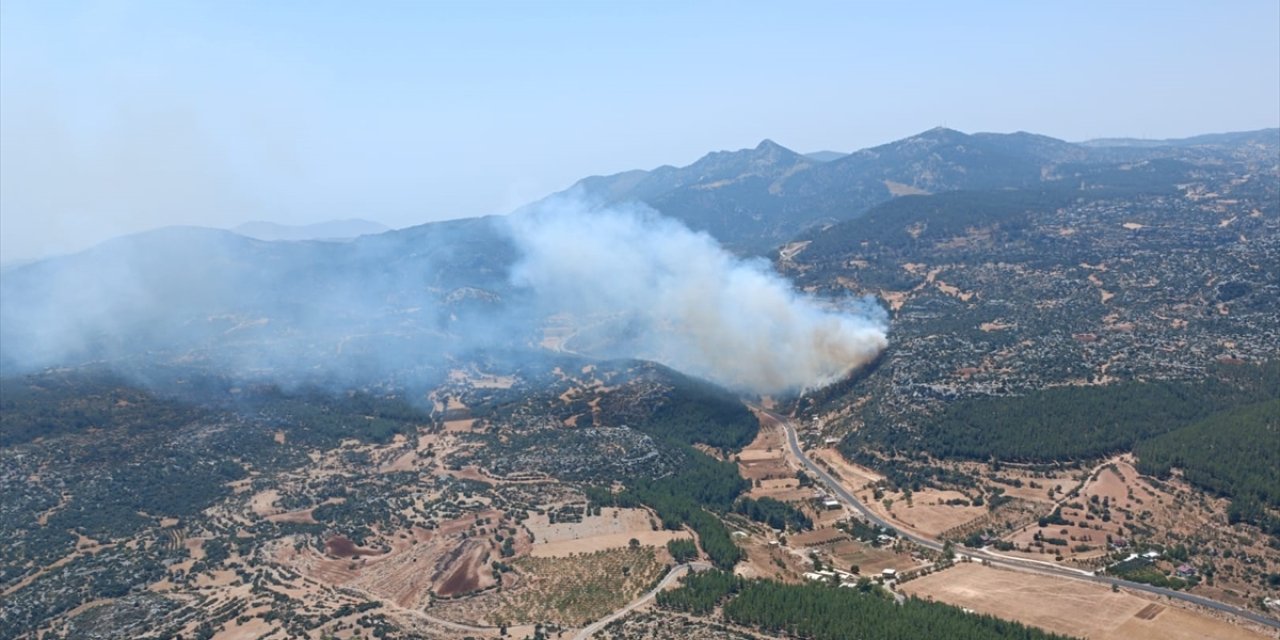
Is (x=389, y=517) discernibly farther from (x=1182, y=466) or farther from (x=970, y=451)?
(x=1182, y=466)

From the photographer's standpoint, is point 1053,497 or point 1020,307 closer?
point 1053,497

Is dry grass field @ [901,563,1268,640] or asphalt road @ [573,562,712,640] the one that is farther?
asphalt road @ [573,562,712,640]

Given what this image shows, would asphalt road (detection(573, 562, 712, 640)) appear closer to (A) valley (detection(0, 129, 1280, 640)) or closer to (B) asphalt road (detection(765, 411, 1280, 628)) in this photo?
(A) valley (detection(0, 129, 1280, 640))

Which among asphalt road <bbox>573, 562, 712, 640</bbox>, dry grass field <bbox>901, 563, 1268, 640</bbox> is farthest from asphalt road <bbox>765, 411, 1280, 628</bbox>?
asphalt road <bbox>573, 562, 712, 640</bbox>

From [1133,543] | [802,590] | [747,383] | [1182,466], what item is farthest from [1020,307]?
[802,590]

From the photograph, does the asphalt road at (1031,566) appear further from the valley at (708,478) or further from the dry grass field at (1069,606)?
the dry grass field at (1069,606)

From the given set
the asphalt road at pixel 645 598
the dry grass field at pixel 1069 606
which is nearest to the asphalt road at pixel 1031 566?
the dry grass field at pixel 1069 606

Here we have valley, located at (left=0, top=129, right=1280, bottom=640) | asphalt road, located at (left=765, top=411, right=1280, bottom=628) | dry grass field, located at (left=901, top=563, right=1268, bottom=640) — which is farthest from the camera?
valley, located at (left=0, top=129, right=1280, bottom=640)

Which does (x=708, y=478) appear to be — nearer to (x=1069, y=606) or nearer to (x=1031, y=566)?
(x=1031, y=566)
